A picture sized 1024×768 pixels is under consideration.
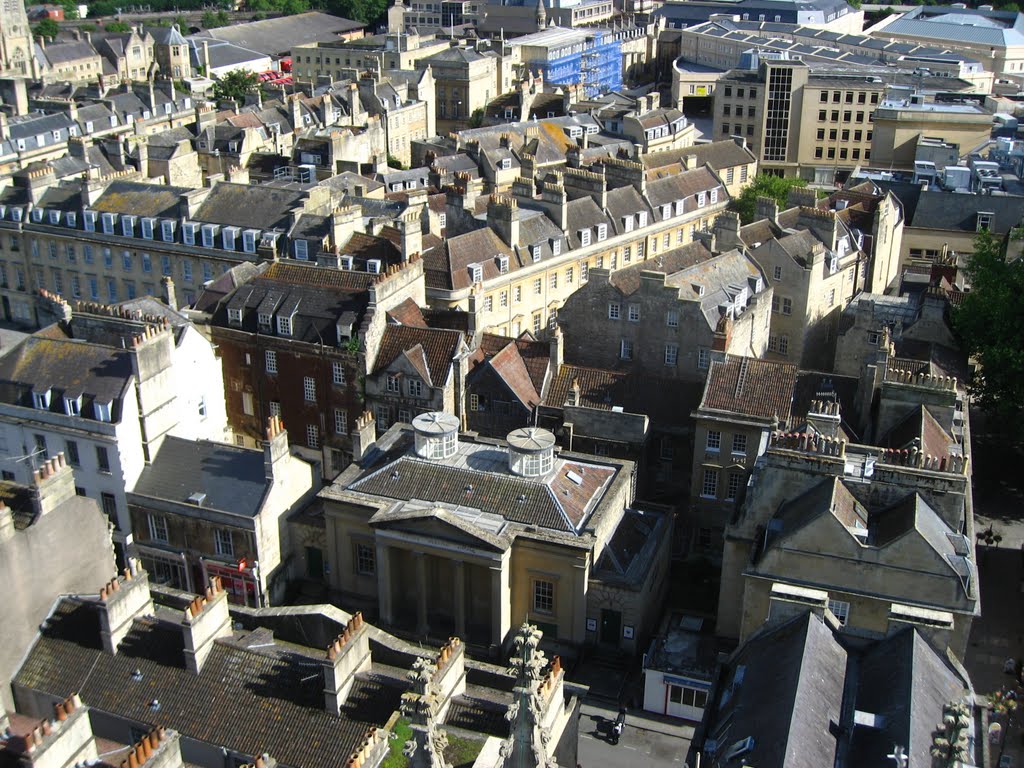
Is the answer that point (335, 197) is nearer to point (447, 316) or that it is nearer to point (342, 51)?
point (447, 316)

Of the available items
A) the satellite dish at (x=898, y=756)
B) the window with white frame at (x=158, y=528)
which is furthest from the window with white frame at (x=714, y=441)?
the window with white frame at (x=158, y=528)

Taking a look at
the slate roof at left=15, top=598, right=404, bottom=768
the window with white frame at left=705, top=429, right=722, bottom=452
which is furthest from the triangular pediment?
the window with white frame at left=705, top=429, right=722, bottom=452

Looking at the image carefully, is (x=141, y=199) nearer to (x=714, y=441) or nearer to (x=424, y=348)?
(x=424, y=348)

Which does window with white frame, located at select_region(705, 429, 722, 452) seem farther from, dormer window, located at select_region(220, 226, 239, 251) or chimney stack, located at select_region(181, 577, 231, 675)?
dormer window, located at select_region(220, 226, 239, 251)

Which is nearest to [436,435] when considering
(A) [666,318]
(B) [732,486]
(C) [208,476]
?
(C) [208,476]

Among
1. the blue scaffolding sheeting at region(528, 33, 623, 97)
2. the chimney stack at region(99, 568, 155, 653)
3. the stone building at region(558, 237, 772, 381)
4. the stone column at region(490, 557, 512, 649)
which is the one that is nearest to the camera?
the chimney stack at region(99, 568, 155, 653)

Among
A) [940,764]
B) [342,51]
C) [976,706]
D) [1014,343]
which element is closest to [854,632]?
[976,706]

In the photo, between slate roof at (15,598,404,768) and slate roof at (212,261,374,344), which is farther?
slate roof at (212,261,374,344)

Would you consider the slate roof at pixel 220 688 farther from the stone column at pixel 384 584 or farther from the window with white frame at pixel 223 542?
the window with white frame at pixel 223 542
